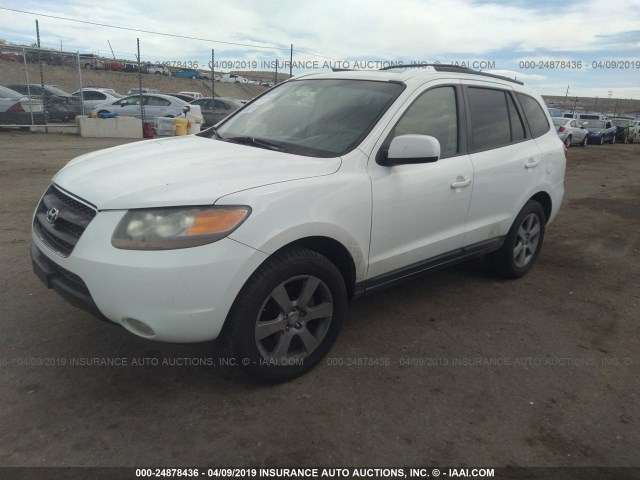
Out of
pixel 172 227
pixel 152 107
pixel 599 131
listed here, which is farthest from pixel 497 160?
pixel 599 131

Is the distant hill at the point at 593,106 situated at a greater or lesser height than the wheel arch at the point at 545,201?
greater

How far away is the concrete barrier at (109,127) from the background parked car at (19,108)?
1465 millimetres

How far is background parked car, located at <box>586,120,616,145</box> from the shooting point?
87.3ft

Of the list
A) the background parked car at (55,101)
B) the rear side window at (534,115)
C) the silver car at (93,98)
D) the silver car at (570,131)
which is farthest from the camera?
the silver car at (570,131)

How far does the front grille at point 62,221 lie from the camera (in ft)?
8.42

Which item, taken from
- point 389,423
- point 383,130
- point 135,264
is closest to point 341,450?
point 389,423

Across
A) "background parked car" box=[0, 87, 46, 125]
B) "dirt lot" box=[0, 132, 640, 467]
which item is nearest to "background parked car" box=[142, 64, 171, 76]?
"background parked car" box=[0, 87, 46, 125]

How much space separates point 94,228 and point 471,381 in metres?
2.25

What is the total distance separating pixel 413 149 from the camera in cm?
297

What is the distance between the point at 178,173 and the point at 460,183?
78.0 inches

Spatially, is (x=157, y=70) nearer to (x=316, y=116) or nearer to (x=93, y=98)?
(x=93, y=98)

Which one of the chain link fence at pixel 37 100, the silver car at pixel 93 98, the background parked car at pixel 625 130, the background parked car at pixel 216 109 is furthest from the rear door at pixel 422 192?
the background parked car at pixel 625 130

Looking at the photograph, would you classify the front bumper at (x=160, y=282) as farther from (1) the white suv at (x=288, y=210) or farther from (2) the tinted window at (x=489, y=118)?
(2) the tinted window at (x=489, y=118)

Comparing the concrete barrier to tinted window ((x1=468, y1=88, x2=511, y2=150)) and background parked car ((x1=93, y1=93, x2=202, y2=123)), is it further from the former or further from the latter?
tinted window ((x1=468, y1=88, x2=511, y2=150))
